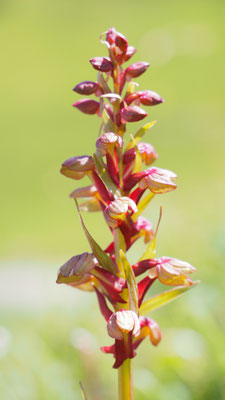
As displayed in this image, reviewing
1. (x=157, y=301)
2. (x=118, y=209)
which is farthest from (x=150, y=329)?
(x=118, y=209)

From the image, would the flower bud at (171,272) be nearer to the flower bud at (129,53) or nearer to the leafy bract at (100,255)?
the leafy bract at (100,255)

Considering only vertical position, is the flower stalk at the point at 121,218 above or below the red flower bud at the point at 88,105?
below

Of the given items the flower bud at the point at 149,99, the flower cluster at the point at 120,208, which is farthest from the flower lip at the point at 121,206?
the flower bud at the point at 149,99

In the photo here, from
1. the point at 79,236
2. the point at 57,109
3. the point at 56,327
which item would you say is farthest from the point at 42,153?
the point at 56,327

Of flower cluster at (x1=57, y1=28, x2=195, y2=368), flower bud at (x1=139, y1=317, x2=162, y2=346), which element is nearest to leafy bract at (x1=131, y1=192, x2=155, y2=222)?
flower cluster at (x1=57, y1=28, x2=195, y2=368)

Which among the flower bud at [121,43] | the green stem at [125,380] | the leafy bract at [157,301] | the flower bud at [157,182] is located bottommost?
the green stem at [125,380]

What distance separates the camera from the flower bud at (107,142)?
1.80 feet

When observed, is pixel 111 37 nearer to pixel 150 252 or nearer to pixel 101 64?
pixel 101 64

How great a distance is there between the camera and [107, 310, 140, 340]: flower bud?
0.53 meters

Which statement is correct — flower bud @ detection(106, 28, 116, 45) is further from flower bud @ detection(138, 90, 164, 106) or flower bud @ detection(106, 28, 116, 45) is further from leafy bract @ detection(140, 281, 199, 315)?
leafy bract @ detection(140, 281, 199, 315)

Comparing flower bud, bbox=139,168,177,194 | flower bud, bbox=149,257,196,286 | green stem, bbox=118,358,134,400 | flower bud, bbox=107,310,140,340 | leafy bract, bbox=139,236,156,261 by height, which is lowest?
green stem, bbox=118,358,134,400

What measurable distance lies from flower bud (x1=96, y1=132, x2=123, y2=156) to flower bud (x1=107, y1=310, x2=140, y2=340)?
0.15 m

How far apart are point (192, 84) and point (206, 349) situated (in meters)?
4.95

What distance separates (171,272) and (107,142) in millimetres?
140
